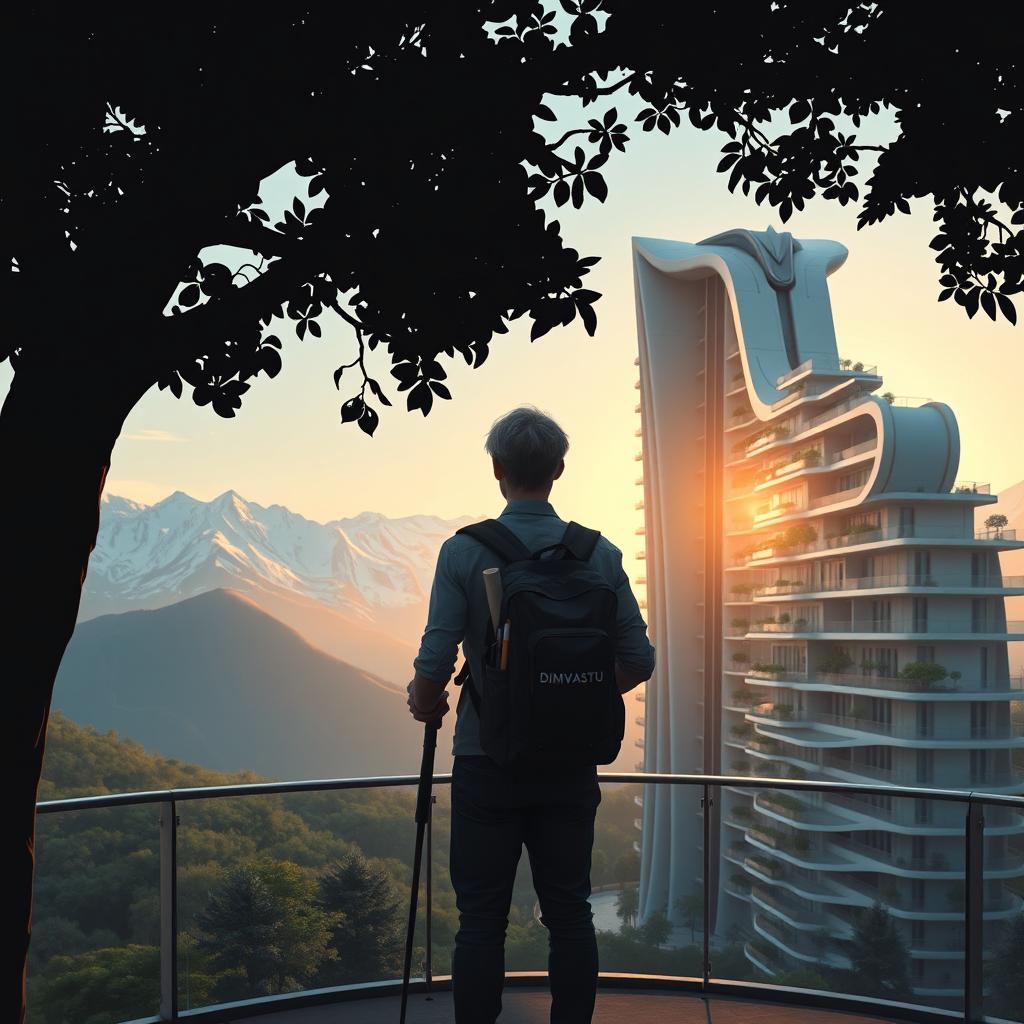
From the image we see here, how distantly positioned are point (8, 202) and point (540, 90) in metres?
1.57

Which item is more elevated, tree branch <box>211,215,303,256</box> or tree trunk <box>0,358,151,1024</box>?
tree branch <box>211,215,303,256</box>

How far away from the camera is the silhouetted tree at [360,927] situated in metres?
4.52

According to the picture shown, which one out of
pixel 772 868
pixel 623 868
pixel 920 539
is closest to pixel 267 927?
pixel 623 868

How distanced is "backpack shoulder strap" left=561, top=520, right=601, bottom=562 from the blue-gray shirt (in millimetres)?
28

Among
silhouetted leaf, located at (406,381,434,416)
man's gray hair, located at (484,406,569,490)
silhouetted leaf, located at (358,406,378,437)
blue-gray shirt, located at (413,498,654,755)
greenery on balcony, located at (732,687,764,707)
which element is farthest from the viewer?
greenery on balcony, located at (732,687,764,707)

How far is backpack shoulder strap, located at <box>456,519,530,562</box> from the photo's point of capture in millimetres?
2734

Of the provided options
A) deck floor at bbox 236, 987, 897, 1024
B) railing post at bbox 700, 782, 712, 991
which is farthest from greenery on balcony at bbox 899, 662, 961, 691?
deck floor at bbox 236, 987, 897, 1024

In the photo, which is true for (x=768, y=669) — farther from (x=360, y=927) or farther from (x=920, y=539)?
(x=360, y=927)

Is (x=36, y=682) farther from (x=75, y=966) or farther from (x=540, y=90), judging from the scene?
(x=540, y=90)

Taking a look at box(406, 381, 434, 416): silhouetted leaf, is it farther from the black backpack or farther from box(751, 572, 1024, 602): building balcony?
box(751, 572, 1024, 602): building balcony

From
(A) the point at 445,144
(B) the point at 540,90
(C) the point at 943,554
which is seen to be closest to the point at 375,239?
(A) the point at 445,144

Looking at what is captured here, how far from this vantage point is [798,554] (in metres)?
65.4

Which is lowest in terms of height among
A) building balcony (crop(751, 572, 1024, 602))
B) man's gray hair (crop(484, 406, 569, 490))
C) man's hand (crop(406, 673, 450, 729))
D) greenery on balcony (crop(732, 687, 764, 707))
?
greenery on balcony (crop(732, 687, 764, 707))

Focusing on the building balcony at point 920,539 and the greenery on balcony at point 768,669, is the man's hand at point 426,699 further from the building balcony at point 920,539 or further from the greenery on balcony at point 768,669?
the greenery on balcony at point 768,669
